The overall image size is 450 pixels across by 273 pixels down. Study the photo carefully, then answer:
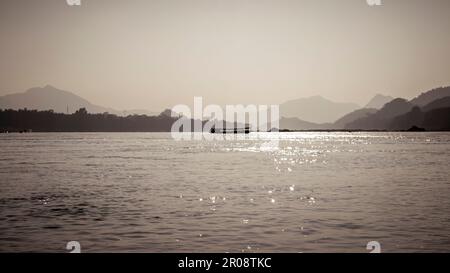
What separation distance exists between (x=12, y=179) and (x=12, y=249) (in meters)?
31.9

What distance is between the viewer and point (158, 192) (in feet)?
122

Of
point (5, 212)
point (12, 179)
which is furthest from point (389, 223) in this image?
point (12, 179)

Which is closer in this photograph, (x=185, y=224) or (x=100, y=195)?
(x=185, y=224)

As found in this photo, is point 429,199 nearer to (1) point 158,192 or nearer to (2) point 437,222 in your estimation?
(2) point 437,222
